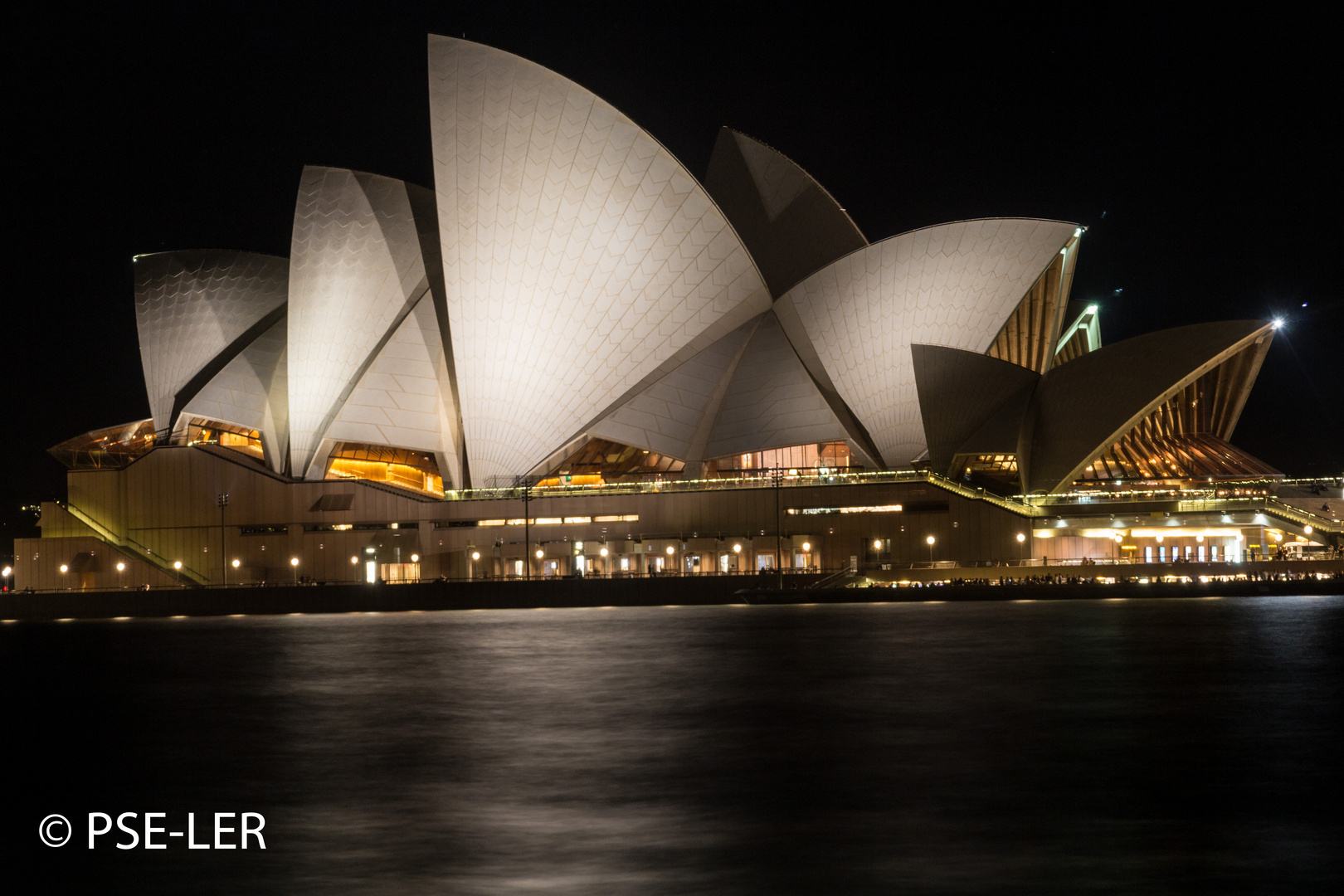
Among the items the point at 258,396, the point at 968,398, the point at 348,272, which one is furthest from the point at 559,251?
the point at 258,396

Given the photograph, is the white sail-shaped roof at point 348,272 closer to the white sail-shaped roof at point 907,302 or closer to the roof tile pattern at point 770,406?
the roof tile pattern at point 770,406

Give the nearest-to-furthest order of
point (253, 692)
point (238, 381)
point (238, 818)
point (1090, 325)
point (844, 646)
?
point (238, 818), point (253, 692), point (844, 646), point (238, 381), point (1090, 325)

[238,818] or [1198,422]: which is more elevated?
[1198,422]

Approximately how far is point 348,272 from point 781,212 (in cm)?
1977

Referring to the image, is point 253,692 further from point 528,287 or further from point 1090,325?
point 1090,325

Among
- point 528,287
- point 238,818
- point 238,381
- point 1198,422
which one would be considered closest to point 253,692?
point 238,818

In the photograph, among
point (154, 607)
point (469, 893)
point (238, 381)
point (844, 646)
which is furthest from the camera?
point (238, 381)

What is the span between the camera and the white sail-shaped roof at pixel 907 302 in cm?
4884

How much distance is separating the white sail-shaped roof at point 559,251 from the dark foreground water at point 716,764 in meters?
22.3

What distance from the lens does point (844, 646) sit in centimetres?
2727

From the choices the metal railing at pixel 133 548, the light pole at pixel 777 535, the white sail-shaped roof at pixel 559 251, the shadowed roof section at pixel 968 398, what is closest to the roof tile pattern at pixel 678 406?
the white sail-shaped roof at pixel 559 251

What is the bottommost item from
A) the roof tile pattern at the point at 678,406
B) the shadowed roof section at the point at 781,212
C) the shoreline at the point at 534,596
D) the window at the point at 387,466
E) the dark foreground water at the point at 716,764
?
the dark foreground water at the point at 716,764

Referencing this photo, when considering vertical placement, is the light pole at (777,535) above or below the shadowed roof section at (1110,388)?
below

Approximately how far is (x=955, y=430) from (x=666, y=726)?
3432 centimetres
